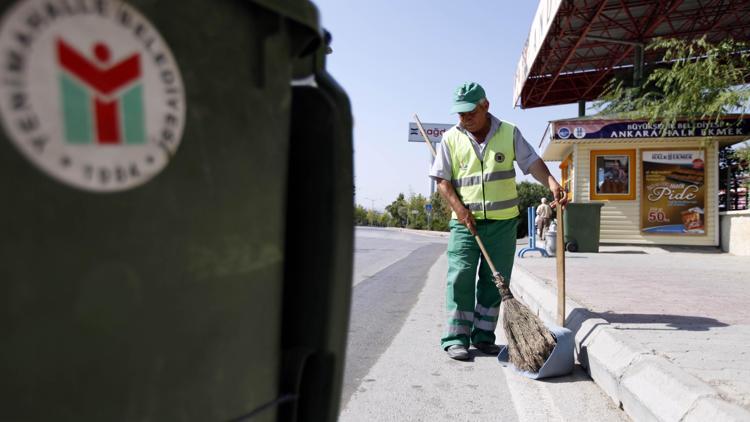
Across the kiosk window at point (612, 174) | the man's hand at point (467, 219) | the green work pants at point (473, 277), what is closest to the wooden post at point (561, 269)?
the green work pants at point (473, 277)

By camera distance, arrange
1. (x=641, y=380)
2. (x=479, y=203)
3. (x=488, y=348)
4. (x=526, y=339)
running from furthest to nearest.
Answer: (x=488, y=348)
(x=479, y=203)
(x=526, y=339)
(x=641, y=380)

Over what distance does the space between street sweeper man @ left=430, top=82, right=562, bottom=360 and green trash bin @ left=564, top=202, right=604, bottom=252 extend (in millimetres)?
9354

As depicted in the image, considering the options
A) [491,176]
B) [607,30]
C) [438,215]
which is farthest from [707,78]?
[438,215]

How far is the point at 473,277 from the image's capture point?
377 centimetres

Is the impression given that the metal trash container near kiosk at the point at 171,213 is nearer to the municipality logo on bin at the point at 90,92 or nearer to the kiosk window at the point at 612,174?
the municipality logo on bin at the point at 90,92

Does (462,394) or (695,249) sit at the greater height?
(695,249)

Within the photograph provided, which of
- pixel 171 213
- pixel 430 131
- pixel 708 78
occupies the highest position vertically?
pixel 430 131

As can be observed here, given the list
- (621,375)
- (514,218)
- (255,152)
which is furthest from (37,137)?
(514,218)

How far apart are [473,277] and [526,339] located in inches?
24.8

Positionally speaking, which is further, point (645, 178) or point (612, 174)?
point (612, 174)

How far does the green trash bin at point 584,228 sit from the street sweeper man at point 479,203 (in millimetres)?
9354

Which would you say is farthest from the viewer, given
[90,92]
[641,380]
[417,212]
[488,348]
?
[417,212]

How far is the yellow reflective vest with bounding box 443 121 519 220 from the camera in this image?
3.73m

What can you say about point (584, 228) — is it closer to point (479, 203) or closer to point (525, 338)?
point (479, 203)
